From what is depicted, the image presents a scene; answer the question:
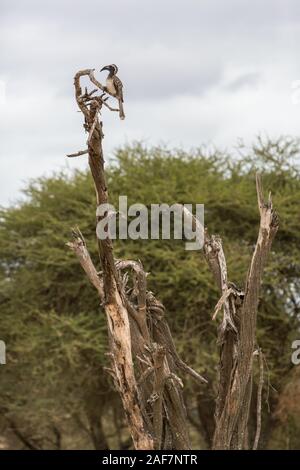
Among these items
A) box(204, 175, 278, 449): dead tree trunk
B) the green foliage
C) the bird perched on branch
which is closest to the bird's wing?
the bird perched on branch

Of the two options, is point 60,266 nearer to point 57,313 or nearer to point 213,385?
point 57,313

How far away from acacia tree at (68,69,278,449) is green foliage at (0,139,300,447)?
13684mm

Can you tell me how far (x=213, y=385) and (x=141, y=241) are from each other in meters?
3.66

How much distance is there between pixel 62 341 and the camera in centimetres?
2028

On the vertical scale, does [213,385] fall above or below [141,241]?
below

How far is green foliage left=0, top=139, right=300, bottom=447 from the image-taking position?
66.4ft

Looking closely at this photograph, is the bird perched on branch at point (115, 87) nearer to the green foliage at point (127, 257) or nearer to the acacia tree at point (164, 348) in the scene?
the acacia tree at point (164, 348)

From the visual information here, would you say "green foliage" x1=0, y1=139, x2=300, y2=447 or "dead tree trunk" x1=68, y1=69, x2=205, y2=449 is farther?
"green foliage" x1=0, y1=139, x2=300, y2=447

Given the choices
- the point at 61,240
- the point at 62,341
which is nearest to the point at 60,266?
the point at 61,240

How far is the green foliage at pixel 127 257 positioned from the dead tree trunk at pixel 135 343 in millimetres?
13736

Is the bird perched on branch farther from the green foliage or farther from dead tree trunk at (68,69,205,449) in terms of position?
the green foliage

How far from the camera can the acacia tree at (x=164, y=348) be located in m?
5.07

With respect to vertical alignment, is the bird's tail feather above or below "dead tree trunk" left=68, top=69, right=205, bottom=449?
above

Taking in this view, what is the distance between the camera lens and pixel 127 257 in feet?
65.7
